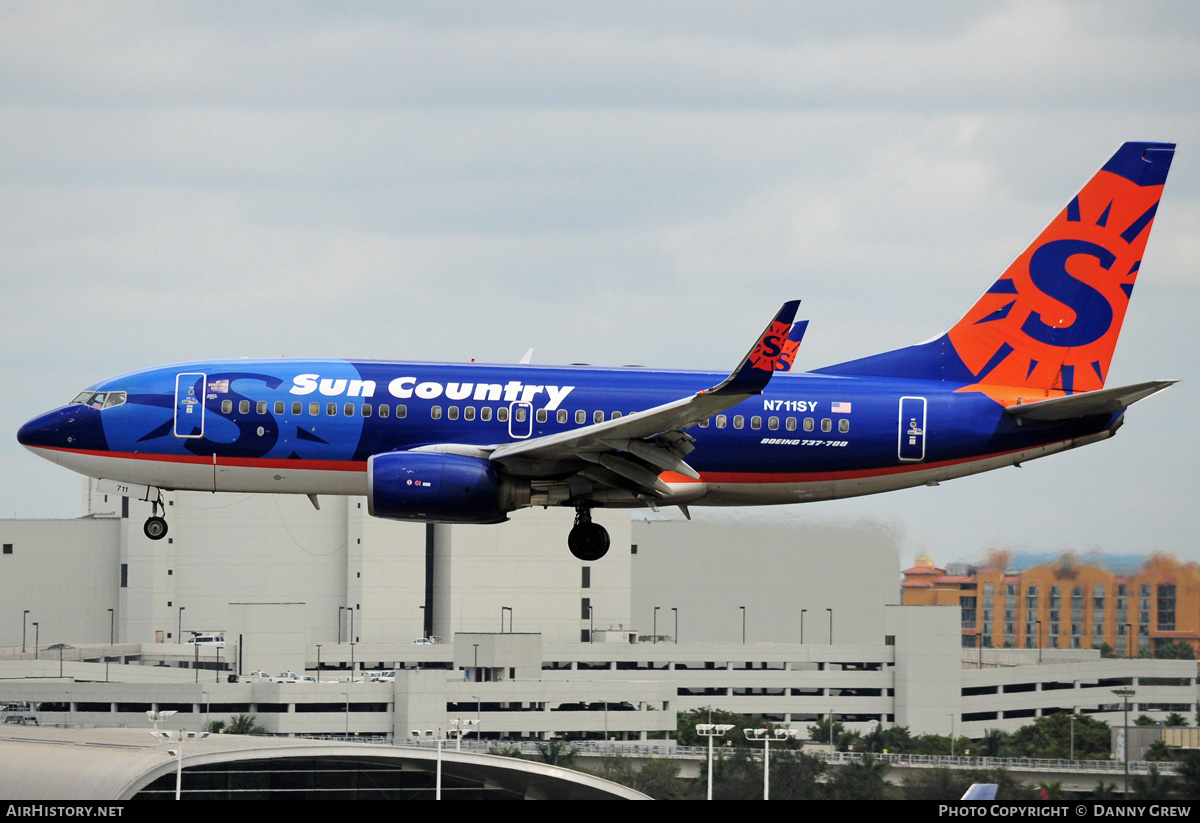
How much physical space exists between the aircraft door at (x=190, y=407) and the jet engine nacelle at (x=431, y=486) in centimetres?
465

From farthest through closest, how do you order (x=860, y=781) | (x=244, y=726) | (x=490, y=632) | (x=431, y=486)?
(x=490, y=632), (x=244, y=726), (x=860, y=781), (x=431, y=486)

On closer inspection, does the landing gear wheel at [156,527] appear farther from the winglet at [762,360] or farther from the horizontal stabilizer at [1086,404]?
the horizontal stabilizer at [1086,404]

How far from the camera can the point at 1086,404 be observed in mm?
41969

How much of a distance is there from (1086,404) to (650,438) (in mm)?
10826

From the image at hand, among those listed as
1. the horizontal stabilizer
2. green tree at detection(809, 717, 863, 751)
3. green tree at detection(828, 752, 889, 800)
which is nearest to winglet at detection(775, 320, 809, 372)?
the horizontal stabilizer

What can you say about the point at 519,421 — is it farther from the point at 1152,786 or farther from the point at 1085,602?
the point at 1085,602

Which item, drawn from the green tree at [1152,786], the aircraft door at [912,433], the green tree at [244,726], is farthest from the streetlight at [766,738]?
the green tree at [244,726]

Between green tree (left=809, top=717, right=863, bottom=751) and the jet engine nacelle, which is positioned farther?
green tree (left=809, top=717, right=863, bottom=751)

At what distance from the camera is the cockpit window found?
4325 centimetres

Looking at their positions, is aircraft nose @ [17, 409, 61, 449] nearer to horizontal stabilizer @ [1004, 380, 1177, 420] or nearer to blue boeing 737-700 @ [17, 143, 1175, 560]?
blue boeing 737-700 @ [17, 143, 1175, 560]

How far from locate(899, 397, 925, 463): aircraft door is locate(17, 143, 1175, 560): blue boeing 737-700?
4 cm

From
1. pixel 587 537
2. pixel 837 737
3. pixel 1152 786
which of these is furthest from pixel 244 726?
pixel 1152 786

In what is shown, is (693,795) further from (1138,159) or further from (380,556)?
(380,556)

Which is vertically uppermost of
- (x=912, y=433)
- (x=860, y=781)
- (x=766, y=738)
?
(x=912, y=433)
